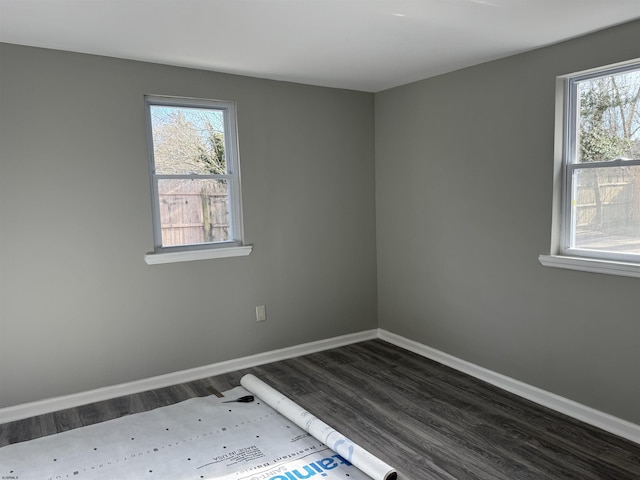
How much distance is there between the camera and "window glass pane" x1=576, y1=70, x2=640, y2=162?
2699mm

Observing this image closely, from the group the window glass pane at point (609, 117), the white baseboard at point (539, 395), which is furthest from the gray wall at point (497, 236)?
the window glass pane at point (609, 117)

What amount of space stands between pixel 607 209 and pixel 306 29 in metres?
2.03

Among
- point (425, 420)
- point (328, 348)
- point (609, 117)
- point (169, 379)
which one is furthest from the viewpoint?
point (328, 348)

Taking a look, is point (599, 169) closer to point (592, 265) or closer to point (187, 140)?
point (592, 265)

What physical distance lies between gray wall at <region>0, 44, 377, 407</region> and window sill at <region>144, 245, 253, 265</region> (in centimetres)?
5

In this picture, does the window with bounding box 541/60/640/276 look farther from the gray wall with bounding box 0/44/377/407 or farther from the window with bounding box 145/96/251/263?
the window with bounding box 145/96/251/263

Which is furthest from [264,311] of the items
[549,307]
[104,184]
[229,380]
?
[549,307]

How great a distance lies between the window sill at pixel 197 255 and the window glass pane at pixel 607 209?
7.66ft

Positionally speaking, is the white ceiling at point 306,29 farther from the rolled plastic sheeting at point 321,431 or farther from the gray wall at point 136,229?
the rolled plastic sheeting at point 321,431

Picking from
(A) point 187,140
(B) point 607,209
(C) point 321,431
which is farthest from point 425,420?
(A) point 187,140

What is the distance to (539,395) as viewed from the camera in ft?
10.4

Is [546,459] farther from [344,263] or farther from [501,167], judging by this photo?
[344,263]

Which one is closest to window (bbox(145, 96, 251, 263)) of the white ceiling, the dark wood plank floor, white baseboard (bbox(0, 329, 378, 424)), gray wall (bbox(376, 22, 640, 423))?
the white ceiling

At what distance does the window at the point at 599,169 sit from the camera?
272 cm
